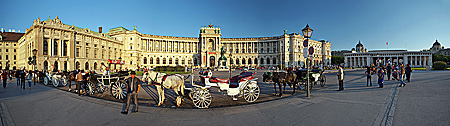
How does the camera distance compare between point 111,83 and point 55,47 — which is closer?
point 111,83

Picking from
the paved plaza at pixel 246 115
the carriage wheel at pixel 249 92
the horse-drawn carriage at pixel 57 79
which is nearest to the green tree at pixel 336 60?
the paved plaza at pixel 246 115

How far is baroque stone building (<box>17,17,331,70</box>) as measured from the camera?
3755cm

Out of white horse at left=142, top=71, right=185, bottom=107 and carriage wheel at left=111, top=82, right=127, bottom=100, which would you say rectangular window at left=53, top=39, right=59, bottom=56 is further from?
white horse at left=142, top=71, right=185, bottom=107

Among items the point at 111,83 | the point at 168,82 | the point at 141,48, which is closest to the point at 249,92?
the point at 168,82

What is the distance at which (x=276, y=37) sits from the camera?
82.0 meters

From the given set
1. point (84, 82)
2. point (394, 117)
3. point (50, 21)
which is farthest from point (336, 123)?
point (50, 21)

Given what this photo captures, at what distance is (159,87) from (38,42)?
42.5 m

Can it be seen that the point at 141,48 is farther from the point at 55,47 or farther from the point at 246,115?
the point at 246,115

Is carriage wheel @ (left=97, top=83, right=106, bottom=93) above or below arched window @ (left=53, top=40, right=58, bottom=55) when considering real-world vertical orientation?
below

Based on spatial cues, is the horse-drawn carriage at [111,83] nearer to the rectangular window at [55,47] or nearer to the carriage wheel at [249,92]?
the carriage wheel at [249,92]

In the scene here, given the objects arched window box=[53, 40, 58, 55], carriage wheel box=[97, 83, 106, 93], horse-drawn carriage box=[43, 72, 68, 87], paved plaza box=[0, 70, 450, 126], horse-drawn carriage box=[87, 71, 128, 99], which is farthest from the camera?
arched window box=[53, 40, 58, 55]

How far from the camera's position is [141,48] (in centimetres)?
7000

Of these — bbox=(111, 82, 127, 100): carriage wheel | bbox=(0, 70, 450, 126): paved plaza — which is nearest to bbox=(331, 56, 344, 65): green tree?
A: bbox=(0, 70, 450, 126): paved plaza

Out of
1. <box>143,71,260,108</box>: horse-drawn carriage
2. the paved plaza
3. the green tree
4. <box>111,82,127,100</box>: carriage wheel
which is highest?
the green tree
